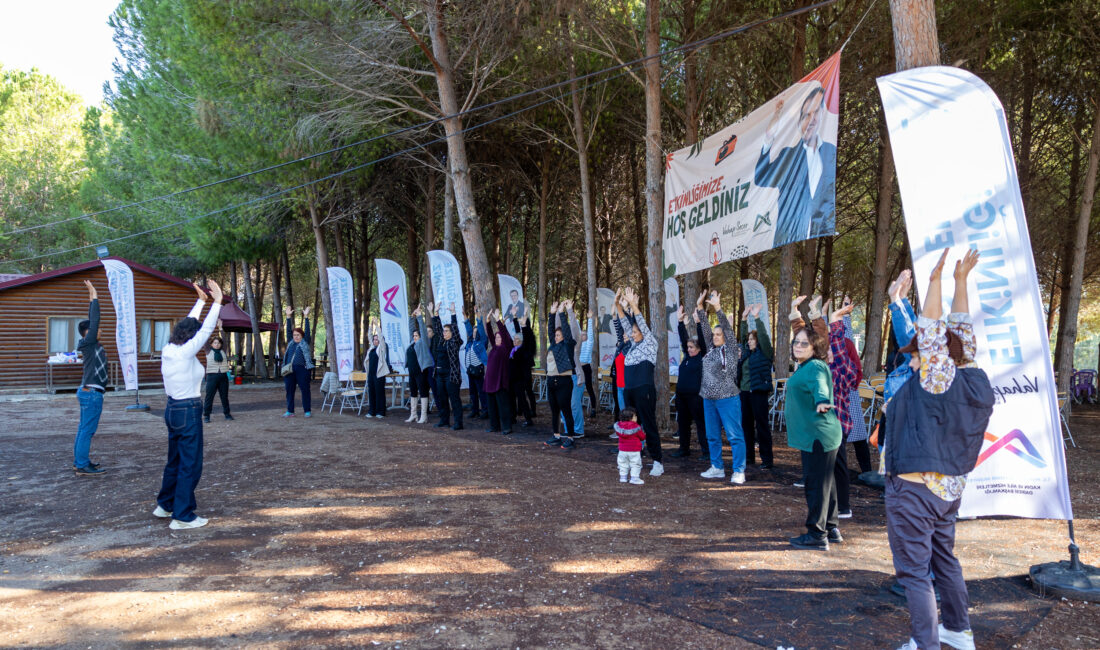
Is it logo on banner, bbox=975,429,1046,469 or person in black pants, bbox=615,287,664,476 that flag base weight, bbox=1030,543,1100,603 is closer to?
logo on banner, bbox=975,429,1046,469

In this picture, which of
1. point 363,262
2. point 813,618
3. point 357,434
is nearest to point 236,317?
point 363,262

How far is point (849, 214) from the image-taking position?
20.4 metres

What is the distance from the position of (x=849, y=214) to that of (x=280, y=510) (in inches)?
739

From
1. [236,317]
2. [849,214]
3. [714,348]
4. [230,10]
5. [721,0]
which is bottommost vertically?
[714,348]

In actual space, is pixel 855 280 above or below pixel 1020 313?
above

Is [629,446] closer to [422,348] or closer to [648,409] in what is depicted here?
[648,409]

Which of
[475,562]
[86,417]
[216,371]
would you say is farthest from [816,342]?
[216,371]

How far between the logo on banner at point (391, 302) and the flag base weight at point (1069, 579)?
37.4 ft

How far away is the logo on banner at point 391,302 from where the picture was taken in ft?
45.3

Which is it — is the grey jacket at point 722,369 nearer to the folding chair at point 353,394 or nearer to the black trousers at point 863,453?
the black trousers at point 863,453

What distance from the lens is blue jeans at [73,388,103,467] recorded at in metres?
7.72

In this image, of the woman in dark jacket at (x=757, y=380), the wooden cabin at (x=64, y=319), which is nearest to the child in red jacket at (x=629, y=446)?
the woman in dark jacket at (x=757, y=380)

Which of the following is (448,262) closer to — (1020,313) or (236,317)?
(1020,313)

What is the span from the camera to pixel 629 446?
738cm
